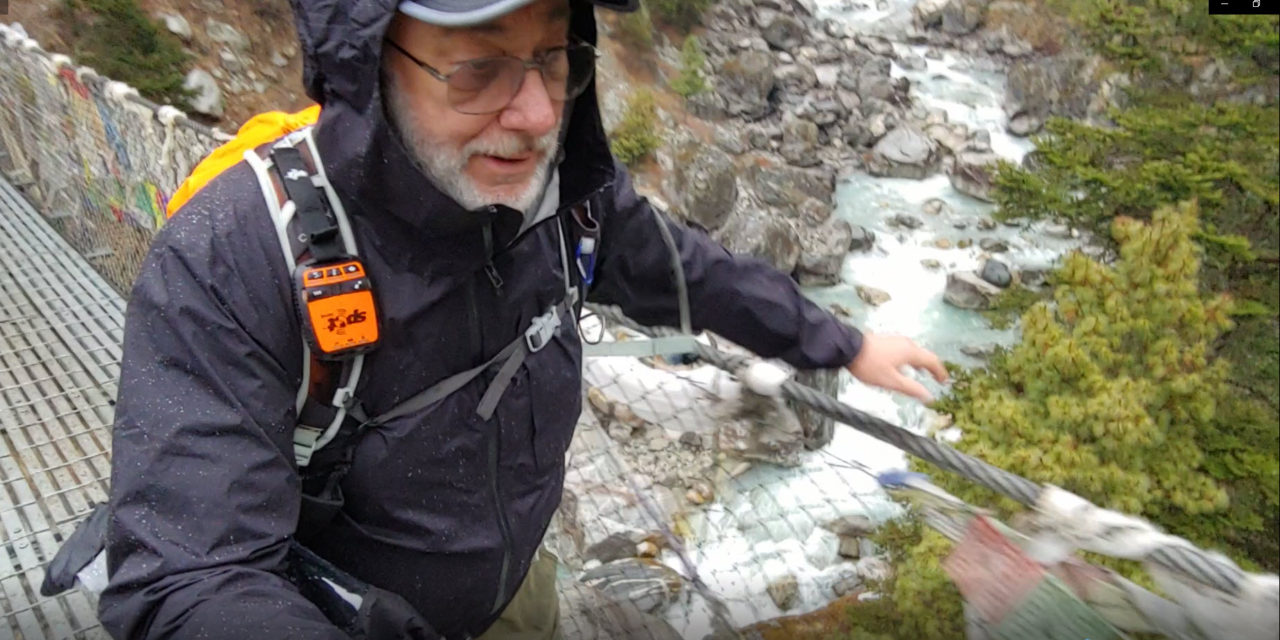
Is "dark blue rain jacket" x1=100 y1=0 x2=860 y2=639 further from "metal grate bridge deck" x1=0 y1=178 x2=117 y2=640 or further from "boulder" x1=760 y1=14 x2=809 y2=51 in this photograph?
"boulder" x1=760 y1=14 x2=809 y2=51

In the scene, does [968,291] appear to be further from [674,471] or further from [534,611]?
[534,611]

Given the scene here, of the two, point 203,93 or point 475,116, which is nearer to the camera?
point 475,116

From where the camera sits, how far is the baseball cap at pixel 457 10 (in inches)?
42.6

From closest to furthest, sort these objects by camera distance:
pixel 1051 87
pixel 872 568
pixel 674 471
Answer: pixel 872 568, pixel 674 471, pixel 1051 87

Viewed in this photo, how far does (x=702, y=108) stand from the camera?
2039 centimetres

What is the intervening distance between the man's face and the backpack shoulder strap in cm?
14

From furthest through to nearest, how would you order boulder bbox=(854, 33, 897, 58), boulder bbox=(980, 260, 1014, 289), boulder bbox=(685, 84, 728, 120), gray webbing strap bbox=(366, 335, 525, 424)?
boulder bbox=(854, 33, 897, 58), boulder bbox=(685, 84, 728, 120), boulder bbox=(980, 260, 1014, 289), gray webbing strap bbox=(366, 335, 525, 424)

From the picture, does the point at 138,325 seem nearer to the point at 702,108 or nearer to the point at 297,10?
the point at 297,10

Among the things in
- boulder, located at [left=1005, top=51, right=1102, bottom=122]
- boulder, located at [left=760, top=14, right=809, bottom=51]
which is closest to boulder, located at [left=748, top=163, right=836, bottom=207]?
boulder, located at [left=1005, top=51, right=1102, bottom=122]

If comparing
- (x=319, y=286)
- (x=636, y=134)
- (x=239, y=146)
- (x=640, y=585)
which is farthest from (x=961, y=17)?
(x=319, y=286)

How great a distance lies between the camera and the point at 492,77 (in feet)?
3.92

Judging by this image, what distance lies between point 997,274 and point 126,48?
1294 centimetres

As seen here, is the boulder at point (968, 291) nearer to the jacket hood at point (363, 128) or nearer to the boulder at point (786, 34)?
the boulder at point (786, 34)

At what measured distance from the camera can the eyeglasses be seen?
1.17 metres
